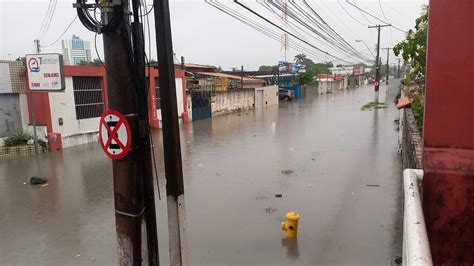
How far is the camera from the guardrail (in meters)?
1.29

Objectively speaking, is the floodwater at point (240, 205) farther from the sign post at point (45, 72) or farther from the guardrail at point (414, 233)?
the guardrail at point (414, 233)

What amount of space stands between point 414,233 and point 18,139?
43.9ft

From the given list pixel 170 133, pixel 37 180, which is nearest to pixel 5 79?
pixel 37 180

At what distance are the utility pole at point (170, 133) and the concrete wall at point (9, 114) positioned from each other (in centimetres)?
1148

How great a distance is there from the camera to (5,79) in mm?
12227

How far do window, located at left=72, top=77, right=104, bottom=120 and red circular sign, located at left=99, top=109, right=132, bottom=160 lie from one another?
12.0m

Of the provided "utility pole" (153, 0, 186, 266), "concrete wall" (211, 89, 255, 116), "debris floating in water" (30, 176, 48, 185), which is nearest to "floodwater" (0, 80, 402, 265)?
"debris floating in water" (30, 176, 48, 185)

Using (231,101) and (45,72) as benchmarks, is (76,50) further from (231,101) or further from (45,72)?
(45,72)

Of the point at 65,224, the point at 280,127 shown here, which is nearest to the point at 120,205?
the point at 65,224

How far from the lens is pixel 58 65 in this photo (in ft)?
37.6

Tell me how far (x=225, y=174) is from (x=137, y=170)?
6182 mm

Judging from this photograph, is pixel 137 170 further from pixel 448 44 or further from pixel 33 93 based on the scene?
pixel 33 93

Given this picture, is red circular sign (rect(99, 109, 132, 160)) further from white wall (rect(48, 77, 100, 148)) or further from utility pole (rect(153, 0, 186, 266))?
white wall (rect(48, 77, 100, 148))

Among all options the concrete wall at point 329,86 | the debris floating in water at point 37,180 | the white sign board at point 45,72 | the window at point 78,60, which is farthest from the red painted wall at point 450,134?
the concrete wall at point 329,86
